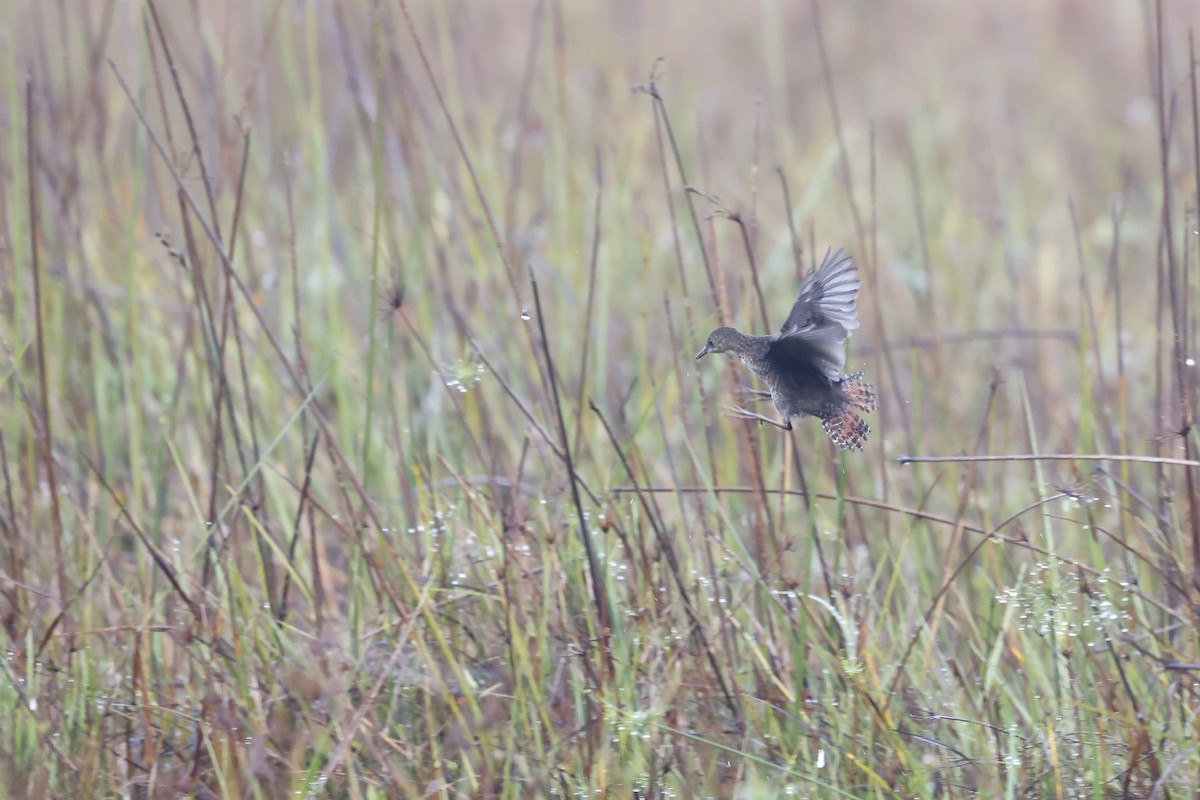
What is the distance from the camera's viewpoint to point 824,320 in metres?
1.60

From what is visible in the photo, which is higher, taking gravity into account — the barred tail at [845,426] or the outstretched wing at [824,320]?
the outstretched wing at [824,320]

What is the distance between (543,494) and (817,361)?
0.50 metres

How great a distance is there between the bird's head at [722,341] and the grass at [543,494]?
0.09 m

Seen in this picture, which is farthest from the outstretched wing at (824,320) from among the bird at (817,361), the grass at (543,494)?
the grass at (543,494)

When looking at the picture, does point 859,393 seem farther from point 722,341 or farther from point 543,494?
point 543,494

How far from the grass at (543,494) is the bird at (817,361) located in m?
0.09

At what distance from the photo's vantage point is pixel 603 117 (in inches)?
168

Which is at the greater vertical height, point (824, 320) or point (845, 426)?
point (824, 320)

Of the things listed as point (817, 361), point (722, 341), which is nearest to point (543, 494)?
point (722, 341)

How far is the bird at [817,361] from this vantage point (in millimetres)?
1575

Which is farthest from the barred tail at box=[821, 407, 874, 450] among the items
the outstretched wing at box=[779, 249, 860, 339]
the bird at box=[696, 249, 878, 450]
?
the outstretched wing at box=[779, 249, 860, 339]

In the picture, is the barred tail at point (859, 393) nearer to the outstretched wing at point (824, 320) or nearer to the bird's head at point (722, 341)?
the outstretched wing at point (824, 320)

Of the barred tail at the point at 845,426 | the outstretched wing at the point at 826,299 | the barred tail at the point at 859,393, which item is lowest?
the barred tail at the point at 845,426

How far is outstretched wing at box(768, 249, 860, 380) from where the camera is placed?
61.0 inches
